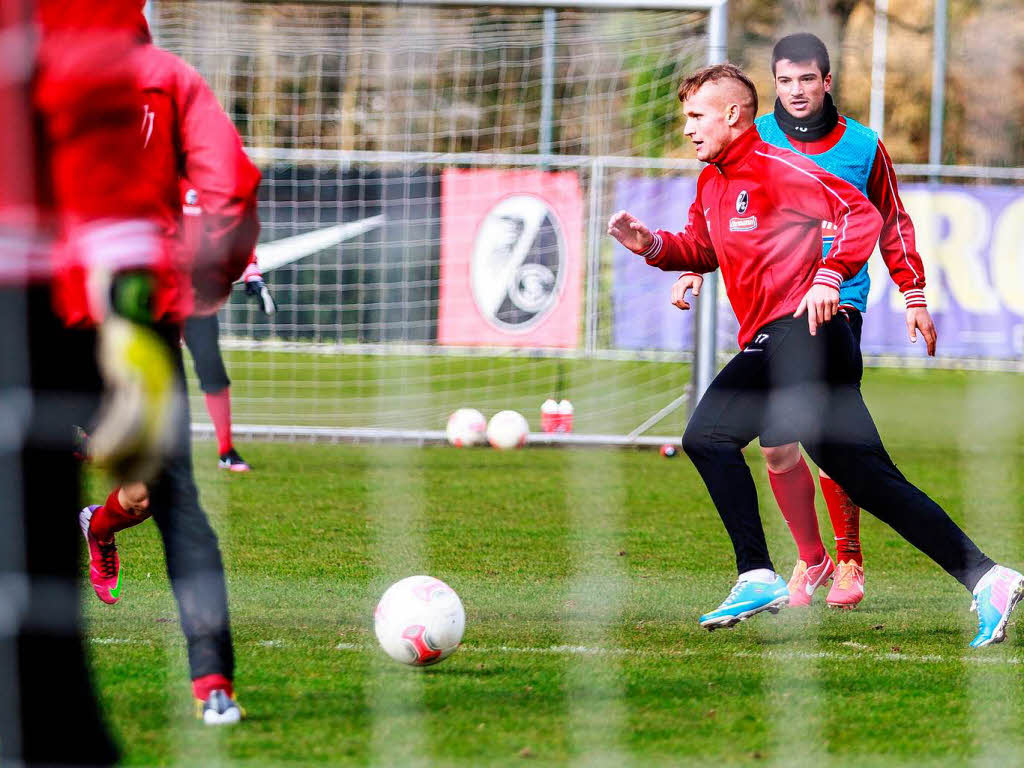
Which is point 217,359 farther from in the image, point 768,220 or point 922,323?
point 922,323

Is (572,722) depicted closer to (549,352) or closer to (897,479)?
(897,479)

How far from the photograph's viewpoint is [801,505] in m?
5.04

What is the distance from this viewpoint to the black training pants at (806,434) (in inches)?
170

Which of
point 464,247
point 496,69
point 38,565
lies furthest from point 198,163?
point 496,69

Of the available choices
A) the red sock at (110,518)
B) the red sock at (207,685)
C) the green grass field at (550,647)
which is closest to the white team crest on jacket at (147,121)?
the red sock at (207,685)

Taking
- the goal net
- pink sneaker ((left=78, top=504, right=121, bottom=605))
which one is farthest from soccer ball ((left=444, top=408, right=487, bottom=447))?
A: pink sneaker ((left=78, top=504, right=121, bottom=605))

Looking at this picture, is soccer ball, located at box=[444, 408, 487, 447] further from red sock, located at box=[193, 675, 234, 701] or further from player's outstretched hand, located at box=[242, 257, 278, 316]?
red sock, located at box=[193, 675, 234, 701]

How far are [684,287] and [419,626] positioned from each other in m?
1.58

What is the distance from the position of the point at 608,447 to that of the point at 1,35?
777 cm

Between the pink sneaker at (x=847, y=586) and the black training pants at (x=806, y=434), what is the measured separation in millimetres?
722

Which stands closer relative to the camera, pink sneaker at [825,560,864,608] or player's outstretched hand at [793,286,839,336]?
player's outstretched hand at [793,286,839,336]

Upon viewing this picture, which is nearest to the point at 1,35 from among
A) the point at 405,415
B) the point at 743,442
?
the point at 743,442

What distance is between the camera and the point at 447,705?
3.59 metres

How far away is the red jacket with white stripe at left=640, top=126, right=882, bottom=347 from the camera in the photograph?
4.45 metres
